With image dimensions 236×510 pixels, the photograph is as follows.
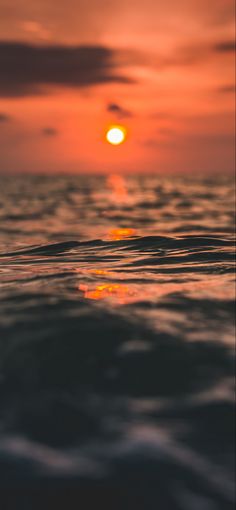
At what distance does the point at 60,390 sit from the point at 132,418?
2.13ft

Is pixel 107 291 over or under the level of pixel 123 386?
over

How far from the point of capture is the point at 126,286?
707 cm

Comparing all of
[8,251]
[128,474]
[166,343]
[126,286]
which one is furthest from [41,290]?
[8,251]

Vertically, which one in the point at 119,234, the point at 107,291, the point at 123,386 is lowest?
the point at 123,386

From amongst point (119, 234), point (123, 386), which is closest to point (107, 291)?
point (123, 386)

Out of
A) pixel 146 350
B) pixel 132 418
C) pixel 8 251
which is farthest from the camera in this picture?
pixel 8 251

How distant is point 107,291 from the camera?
6695 millimetres

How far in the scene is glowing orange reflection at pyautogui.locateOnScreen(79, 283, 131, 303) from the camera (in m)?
6.34

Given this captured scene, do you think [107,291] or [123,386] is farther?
[107,291]

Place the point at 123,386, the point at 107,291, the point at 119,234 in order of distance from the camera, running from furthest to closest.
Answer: the point at 119,234 → the point at 107,291 → the point at 123,386

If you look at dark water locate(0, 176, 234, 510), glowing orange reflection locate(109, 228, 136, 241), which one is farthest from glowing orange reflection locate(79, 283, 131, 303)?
glowing orange reflection locate(109, 228, 136, 241)

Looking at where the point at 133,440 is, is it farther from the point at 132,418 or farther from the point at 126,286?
the point at 126,286

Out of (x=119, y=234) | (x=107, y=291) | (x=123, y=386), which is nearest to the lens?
(x=123, y=386)

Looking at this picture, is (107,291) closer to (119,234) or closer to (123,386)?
(123,386)
